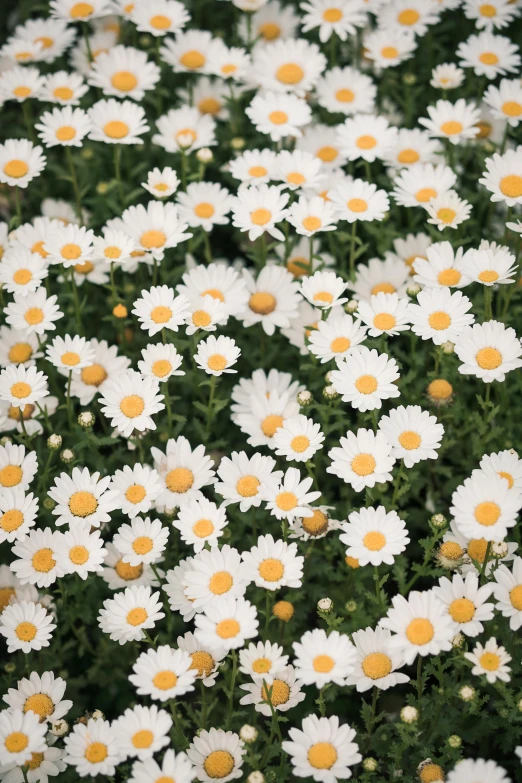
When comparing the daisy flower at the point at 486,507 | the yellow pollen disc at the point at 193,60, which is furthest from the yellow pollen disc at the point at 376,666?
the yellow pollen disc at the point at 193,60

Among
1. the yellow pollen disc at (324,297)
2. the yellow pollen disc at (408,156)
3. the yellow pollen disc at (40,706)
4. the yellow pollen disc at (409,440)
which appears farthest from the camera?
the yellow pollen disc at (408,156)

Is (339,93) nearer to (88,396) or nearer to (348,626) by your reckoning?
(88,396)

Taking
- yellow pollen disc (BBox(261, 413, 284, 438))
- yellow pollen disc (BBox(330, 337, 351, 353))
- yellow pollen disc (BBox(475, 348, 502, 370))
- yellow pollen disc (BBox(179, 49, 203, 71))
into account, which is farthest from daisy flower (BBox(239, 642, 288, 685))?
yellow pollen disc (BBox(179, 49, 203, 71))

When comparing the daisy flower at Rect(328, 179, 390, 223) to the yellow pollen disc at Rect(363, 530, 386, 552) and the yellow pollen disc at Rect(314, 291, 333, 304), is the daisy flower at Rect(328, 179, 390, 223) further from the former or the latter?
the yellow pollen disc at Rect(363, 530, 386, 552)

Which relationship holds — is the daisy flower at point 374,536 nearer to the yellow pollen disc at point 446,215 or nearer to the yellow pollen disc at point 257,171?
the yellow pollen disc at point 446,215

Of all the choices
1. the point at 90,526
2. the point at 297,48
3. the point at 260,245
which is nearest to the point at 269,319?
the point at 260,245

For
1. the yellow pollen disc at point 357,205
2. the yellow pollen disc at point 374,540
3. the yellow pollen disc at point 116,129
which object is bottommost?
the yellow pollen disc at point 374,540
